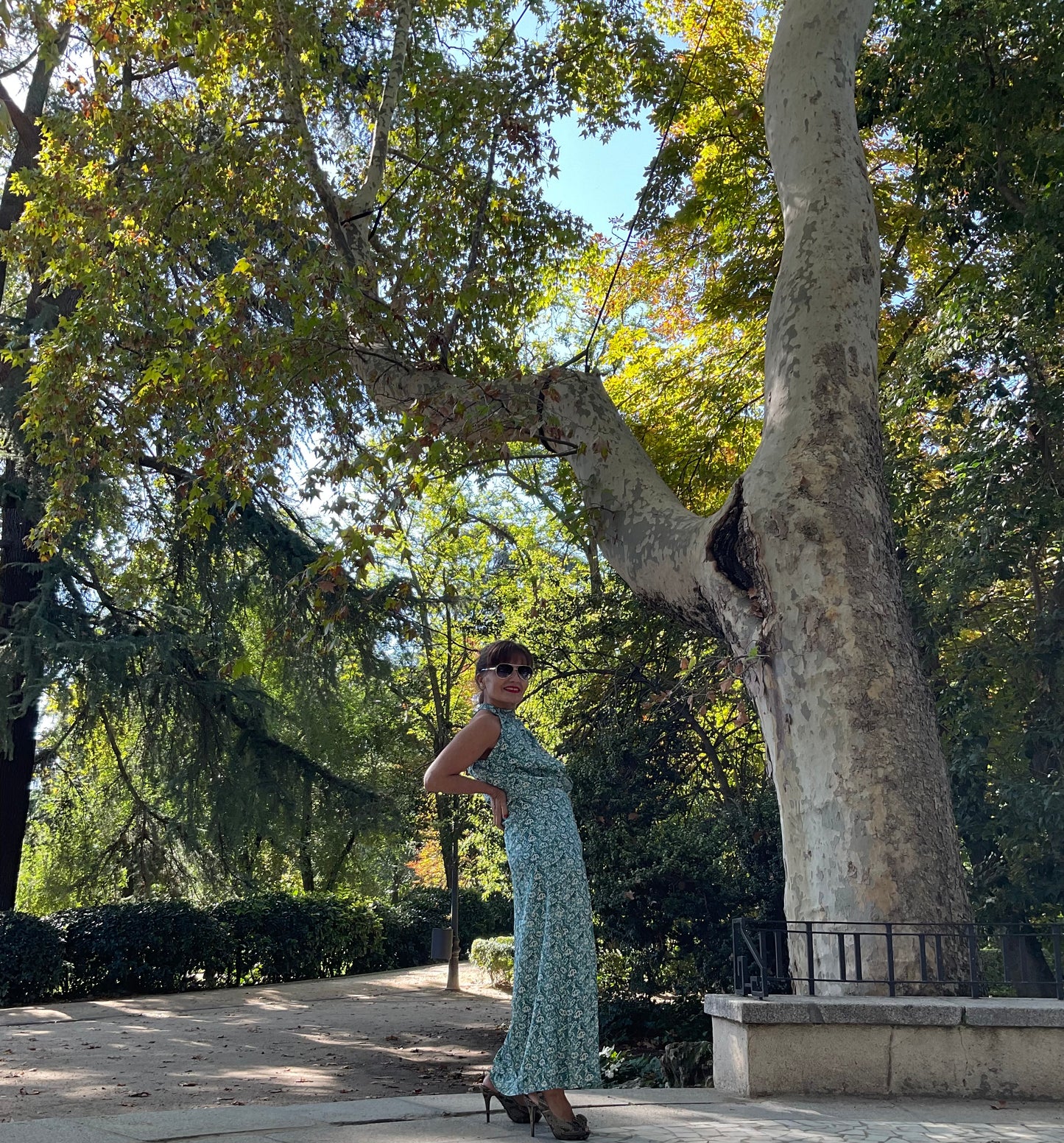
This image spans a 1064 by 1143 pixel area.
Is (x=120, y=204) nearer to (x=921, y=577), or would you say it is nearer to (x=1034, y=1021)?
(x=921, y=577)

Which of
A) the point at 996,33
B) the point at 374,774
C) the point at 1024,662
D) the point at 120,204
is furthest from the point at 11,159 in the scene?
the point at 1024,662

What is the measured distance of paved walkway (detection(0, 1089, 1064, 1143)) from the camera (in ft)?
14.2

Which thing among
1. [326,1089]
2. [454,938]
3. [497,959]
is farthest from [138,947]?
[326,1089]

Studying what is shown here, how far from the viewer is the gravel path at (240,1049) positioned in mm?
8125

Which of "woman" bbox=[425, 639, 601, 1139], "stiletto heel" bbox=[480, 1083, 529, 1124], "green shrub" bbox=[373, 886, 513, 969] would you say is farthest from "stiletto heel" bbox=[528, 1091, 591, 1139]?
"green shrub" bbox=[373, 886, 513, 969]

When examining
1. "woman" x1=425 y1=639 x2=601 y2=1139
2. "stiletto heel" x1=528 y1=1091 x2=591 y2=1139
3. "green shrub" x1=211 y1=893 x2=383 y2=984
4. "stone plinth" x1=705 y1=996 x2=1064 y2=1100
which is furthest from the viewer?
"green shrub" x1=211 y1=893 x2=383 y2=984

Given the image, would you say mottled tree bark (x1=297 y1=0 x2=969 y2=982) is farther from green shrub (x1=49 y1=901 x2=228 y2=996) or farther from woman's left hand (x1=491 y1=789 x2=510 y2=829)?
green shrub (x1=49 y1=901 x2=228 y2=996)

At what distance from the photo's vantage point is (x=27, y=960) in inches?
610

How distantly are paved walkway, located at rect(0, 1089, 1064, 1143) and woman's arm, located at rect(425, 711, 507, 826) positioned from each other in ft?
4.27

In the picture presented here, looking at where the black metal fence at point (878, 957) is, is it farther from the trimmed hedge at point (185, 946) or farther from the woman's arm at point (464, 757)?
the trimmed hedge at point (185, 946)

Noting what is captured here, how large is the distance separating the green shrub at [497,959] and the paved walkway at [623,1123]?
46.0 feet

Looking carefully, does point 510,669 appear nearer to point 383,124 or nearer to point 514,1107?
point 514,1107

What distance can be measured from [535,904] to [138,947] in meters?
14.2

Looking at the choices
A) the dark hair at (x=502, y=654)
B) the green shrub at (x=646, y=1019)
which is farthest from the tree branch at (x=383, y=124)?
the green shrub at (x=646, y=1019)
